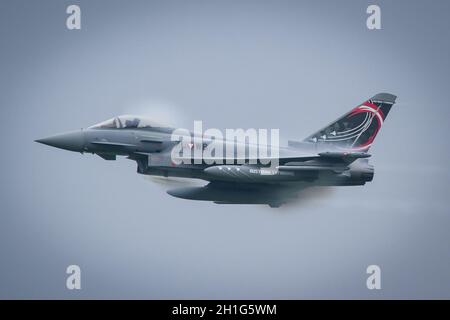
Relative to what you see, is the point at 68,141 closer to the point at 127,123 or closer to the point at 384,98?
the point at 127,123

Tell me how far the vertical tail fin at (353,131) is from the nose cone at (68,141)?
6775 millimetres

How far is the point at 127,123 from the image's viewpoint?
2372 cm

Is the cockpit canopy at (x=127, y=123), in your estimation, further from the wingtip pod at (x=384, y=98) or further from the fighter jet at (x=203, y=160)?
the wingtip pod at (x=384, y=98)

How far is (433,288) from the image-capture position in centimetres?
3228

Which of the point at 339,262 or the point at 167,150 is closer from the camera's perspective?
the point at 167,150

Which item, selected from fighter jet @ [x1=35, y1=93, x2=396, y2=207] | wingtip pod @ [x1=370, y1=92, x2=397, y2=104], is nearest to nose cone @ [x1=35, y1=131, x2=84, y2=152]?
fighter jet @ [x1=35, y1=93, x2=396, y2=207]

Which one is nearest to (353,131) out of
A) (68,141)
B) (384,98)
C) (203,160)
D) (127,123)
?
(384,98)

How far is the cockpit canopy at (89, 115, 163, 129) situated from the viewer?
2369cm

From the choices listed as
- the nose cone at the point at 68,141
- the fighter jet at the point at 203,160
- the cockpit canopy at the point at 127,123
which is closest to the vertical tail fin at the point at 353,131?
the fighter jet at the point at 203,160

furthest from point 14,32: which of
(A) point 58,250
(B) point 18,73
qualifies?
(A) point 58,250

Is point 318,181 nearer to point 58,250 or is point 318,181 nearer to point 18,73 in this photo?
point 58,250

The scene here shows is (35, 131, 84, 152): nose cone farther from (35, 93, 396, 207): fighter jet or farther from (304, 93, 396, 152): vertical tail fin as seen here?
(304, 93, 396, 152): vertical tail fin

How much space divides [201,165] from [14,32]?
88343 millimetres

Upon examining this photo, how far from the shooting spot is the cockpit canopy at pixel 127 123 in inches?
933
